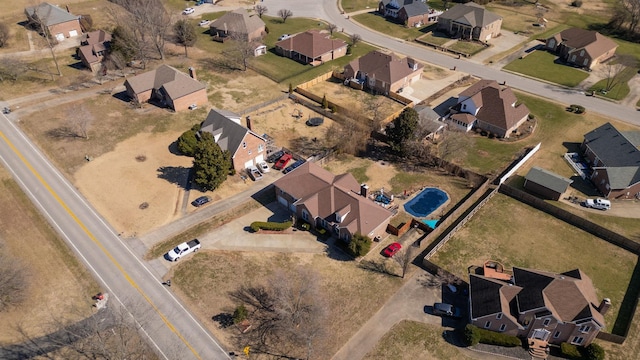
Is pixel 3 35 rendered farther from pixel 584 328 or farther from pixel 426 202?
pixel 584 328

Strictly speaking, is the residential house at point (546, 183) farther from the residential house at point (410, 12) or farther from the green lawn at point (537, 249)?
the residential house at point (410, 12)

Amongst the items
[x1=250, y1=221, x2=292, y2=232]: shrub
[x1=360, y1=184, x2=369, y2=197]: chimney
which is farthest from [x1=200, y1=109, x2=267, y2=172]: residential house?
[x1=360, y1=184, x2=369, y2=197]: chimney

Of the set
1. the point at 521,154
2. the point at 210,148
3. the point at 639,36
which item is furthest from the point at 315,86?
the point at 639,36

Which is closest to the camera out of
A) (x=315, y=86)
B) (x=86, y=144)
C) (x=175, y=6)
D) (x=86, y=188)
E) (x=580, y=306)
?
(x=580, y=306)

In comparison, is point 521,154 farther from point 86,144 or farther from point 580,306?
point 86,144

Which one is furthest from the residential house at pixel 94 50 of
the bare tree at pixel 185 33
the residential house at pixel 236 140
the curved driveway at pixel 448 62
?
the curved driveway at pixel 448 62

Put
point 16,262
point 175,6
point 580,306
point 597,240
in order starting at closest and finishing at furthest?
1. point 580,306
2. point 16,262
3. point 597,240
4. point 175,6
